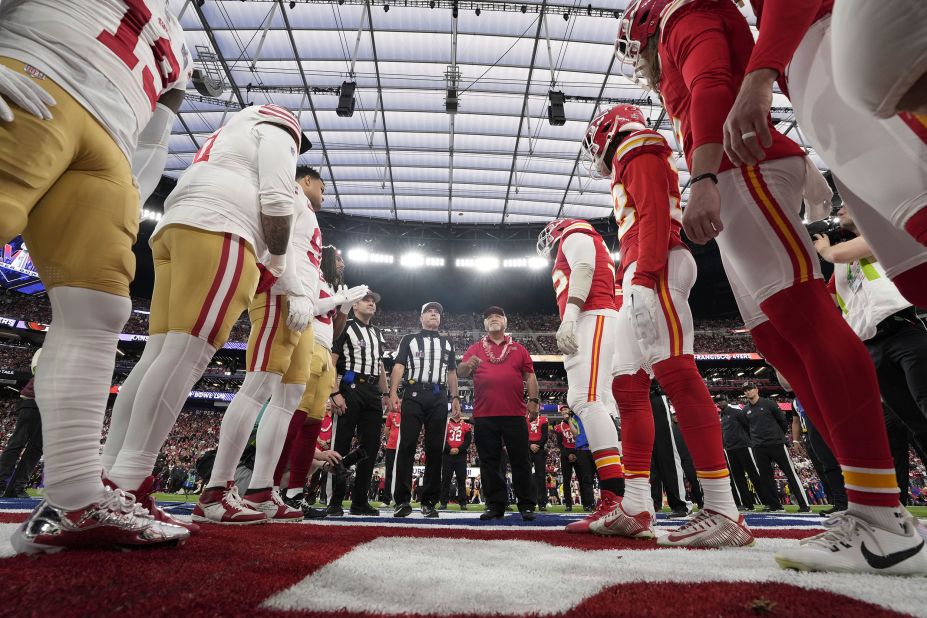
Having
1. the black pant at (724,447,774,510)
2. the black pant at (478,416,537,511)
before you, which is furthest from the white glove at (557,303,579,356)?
the black pant at (724,447,774,510)

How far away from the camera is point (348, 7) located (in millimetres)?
10977

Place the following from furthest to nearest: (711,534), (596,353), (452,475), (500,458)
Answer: (452,475) → (500,458) → (596,353) → (711,534)

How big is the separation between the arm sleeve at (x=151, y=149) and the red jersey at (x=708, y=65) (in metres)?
1.84

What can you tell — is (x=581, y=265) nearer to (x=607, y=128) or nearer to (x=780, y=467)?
(x=607, y=128)

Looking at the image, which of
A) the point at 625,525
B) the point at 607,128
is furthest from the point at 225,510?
the point at 607,128

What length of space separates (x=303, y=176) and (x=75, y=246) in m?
2.64

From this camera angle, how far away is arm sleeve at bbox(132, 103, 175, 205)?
171cm

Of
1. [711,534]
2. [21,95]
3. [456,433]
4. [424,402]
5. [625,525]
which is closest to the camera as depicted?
[21,95]

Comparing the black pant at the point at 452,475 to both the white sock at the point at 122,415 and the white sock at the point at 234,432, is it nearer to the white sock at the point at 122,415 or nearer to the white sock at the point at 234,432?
the white sock at the point at 234,432

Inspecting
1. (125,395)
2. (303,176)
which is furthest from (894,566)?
(303,176)

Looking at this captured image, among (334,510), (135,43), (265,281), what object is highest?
(135,43)

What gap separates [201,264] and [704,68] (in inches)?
76.8

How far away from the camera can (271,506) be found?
2.87 metres

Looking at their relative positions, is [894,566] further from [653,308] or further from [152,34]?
[152,34]
